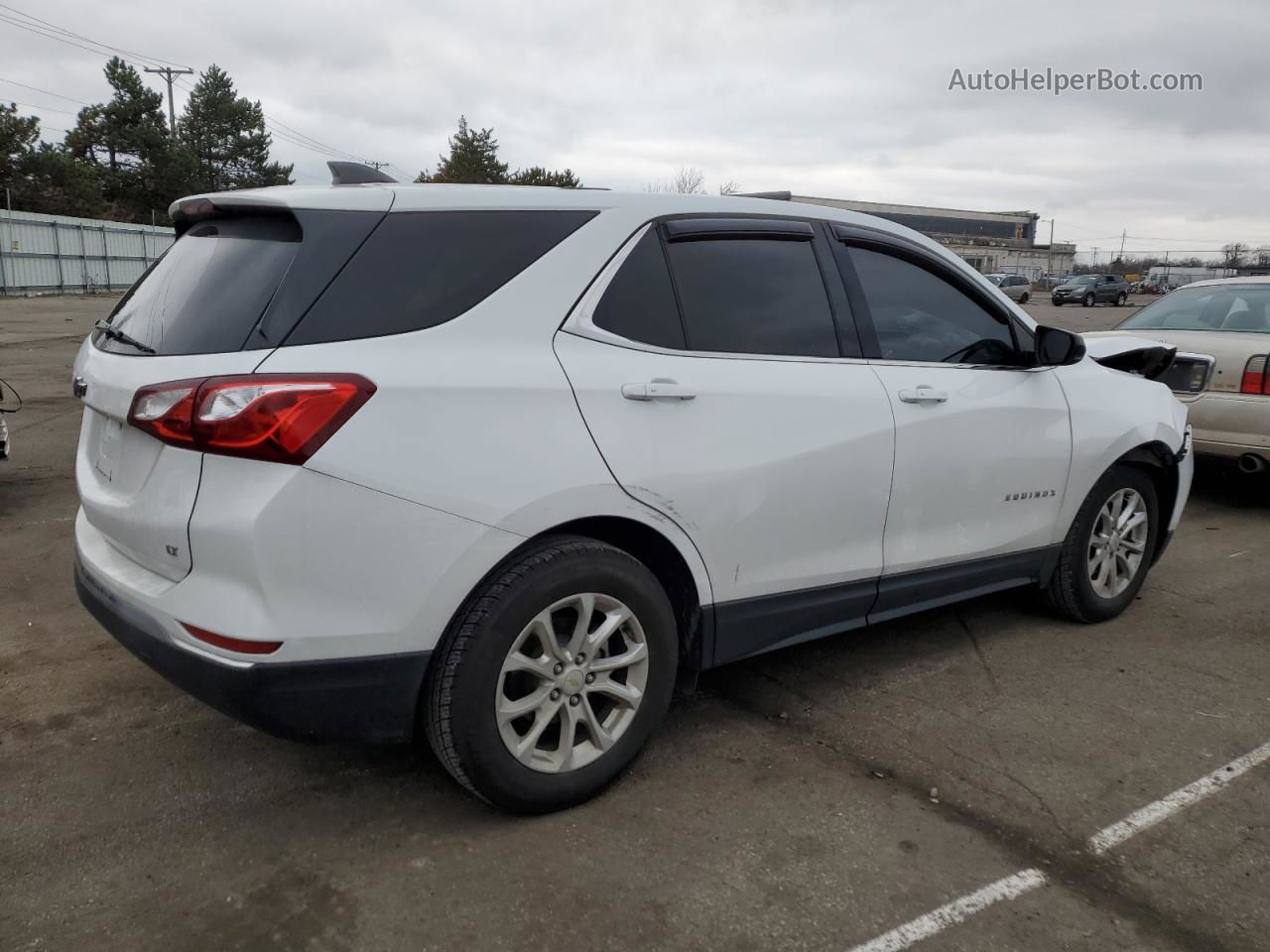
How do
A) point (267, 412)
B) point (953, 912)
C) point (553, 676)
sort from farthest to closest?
point (553, 676) → point (953, 912) → point (267, 412)

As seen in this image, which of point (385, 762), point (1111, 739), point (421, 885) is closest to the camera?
point (421, 885)

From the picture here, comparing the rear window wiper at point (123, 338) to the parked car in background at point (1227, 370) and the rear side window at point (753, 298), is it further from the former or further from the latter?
the parked car in background at point (1227, 370)

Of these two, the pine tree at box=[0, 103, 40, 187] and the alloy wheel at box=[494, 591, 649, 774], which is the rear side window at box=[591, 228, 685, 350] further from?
the pine tree at box=[0, 103, 40, 187]

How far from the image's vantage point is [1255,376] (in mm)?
6398

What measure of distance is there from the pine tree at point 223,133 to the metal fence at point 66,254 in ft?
79.7

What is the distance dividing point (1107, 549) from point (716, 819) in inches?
100

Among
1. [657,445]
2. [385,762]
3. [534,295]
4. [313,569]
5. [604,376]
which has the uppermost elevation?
[534,295]

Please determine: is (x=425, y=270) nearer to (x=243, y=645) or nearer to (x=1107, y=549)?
(x=243, y=645)

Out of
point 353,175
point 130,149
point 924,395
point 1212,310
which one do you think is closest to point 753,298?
point 924,395

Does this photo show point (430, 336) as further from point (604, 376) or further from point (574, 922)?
point (574, 922)

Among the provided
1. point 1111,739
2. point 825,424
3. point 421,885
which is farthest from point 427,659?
point 1111,739

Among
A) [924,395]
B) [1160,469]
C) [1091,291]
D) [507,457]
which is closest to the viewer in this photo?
[507,457]

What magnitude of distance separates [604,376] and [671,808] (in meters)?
1.26

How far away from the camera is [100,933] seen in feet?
7.67
